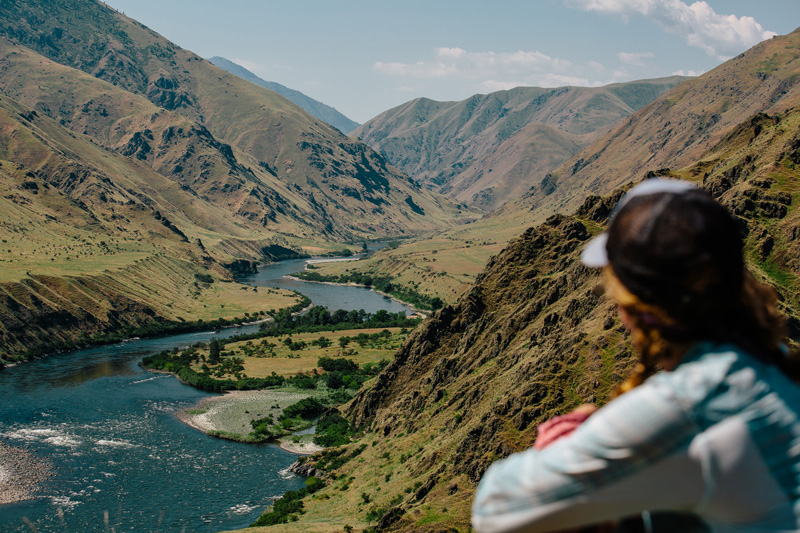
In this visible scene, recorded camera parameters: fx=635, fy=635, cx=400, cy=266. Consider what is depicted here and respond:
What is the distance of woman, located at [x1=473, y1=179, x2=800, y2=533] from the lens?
2.08m

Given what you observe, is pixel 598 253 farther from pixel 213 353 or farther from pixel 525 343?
pixel 213 353

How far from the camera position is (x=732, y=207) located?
135 feet

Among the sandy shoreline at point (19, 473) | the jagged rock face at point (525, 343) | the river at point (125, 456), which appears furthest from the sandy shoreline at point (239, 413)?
the sandy shoreline at point (19, 473)

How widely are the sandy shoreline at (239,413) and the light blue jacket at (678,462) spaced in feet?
219

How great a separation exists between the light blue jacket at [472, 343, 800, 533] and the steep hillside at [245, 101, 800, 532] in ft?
95.2

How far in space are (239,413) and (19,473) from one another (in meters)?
26.7

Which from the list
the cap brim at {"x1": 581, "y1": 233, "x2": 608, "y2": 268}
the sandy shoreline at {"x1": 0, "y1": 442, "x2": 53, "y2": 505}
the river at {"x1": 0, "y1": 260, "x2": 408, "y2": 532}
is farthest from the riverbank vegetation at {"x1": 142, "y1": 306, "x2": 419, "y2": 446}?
the cap brim at {"x1": 581, "y1": 233, "x2": 608, "y2": 268}

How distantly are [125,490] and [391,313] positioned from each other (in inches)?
3604

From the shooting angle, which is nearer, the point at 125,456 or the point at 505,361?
the point at 505,361

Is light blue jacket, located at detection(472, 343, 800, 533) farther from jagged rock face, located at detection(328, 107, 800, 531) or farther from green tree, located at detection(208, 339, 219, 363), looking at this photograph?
green tree, located at detection(208, 339, 219, 363)

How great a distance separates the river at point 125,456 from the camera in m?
49.4

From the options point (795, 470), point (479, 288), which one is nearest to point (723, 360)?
point (795, 470)

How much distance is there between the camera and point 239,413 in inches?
3118

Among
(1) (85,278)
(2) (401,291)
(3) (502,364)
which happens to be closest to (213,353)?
(1) (85,278)
